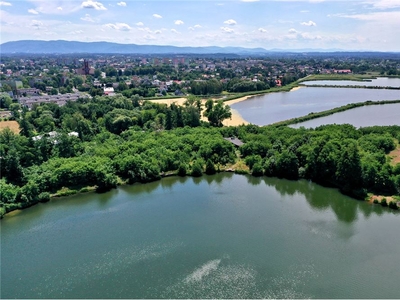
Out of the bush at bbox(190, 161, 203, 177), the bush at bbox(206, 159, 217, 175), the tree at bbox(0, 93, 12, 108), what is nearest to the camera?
the bush at bbox(190, 161, 203, 177)

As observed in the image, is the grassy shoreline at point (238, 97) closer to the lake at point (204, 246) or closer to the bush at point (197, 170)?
the lake at point (204, 246)

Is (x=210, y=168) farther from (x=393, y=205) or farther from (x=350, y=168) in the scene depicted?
(x=393, y=205)

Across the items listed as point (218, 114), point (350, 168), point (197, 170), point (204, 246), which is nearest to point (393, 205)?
point (350, 168)

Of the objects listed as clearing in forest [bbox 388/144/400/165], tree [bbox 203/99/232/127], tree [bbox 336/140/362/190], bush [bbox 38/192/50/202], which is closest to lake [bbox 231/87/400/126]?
tree [bbox 203/99/232/127]

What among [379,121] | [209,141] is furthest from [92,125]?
[379,121]

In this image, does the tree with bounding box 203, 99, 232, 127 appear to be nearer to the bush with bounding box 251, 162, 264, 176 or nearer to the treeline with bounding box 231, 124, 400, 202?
the treeline with bounding box 231, 124, 400, 202

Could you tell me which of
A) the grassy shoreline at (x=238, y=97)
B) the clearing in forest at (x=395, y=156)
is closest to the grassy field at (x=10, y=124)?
the grassy shoreline at (x=238, y=97)
